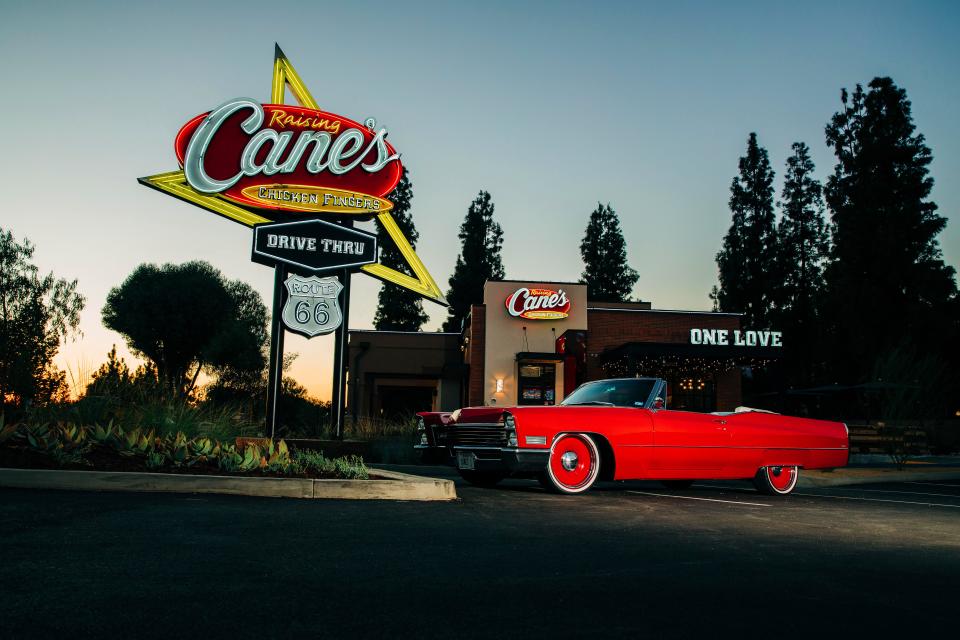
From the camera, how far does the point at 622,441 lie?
9.52 m

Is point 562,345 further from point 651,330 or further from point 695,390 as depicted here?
point 695,390

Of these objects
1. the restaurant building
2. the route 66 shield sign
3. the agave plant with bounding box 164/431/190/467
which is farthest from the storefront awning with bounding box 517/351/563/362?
the agave plant with bounding box 164/431/190/467

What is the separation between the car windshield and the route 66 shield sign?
8.60 m

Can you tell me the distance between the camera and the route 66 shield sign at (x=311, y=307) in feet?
58.5

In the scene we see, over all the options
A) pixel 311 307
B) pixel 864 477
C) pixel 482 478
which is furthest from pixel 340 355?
pixel 864 477

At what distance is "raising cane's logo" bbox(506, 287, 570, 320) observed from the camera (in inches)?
1299

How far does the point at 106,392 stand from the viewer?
11.3 m

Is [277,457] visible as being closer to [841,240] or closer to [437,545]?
[437,545]

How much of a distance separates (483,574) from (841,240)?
44624mm

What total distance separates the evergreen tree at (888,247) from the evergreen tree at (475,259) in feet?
74.9

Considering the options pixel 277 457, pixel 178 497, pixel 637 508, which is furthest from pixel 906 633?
pixel 277 457

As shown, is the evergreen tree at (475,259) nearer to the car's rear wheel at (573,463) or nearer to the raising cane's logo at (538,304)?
the raising cane's logo at (538,304)

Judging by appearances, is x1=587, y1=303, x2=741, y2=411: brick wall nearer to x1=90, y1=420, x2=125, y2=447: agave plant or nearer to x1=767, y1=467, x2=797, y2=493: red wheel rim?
x1=767, y1=467, x2=797, y2=493: red wheel rim

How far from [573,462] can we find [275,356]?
30.2ft
